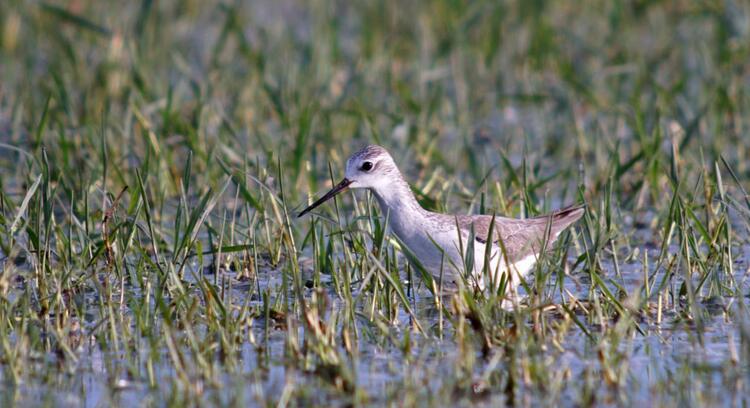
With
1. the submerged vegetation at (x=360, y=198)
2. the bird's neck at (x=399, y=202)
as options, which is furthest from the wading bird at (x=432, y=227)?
the submerged vegetation at (x=360, y=198)

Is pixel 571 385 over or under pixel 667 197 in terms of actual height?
under

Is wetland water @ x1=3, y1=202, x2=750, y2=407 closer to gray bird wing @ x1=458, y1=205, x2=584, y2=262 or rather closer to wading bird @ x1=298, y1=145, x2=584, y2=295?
wading bird @ x1=298, y1=145, x2=584, y2=295

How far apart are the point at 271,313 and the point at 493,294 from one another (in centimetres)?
111

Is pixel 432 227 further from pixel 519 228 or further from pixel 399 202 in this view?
pixel 519 228

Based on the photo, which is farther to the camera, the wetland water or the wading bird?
the wading bird

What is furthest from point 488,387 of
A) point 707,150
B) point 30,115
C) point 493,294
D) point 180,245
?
point 30,115

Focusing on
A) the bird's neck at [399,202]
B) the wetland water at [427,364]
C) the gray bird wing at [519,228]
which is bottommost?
the wetland water at [427,364]

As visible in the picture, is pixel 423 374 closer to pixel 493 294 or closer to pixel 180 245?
pixel 493 294

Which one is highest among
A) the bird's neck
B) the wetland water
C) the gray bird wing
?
the bird's neck

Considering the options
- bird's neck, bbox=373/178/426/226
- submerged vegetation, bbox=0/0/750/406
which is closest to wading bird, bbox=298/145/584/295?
bird's neck, bbox=373/178/426/226

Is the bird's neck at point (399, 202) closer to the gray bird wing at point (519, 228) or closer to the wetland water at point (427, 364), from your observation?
the gray bird wing at point (519, 228)

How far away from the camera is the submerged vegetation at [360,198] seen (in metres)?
5.33

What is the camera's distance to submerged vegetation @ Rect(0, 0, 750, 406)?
533 cm

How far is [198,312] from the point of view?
6.23m
